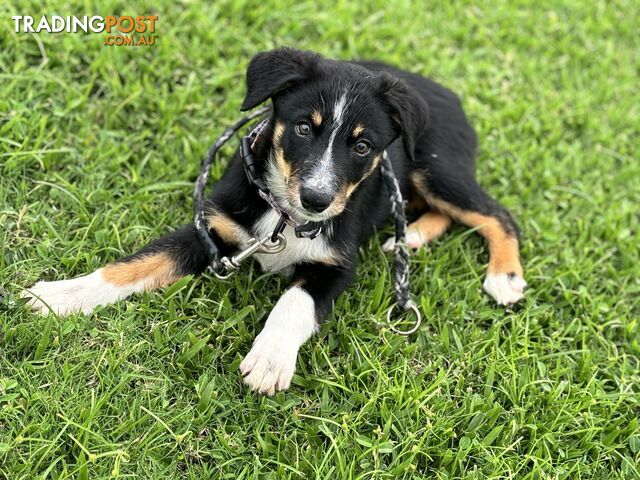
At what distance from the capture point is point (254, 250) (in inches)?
135

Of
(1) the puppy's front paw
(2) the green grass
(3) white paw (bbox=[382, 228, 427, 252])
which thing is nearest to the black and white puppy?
(1) the puppy's front paw

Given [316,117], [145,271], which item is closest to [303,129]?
[316,117]

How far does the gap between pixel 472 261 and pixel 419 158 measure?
0.71m

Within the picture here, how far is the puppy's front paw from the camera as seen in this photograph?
306cm

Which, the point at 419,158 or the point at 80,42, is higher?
the point at 80,42

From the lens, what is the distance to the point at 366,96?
10.7 ft

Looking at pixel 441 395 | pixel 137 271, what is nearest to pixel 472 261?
pixel 441 395

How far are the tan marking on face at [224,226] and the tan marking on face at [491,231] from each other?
1301 millimetres

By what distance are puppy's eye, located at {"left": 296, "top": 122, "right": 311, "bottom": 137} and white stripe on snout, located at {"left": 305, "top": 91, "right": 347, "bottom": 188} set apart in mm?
111

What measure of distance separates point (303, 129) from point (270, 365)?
3.55 feet

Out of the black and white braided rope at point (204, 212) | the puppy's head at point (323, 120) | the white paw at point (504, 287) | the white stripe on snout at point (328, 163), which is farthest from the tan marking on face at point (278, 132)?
the white paw at point (504, 287)

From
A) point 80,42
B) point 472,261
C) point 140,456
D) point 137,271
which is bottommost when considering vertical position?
point 472,261

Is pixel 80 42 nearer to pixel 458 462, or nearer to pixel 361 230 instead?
pixel 361 230

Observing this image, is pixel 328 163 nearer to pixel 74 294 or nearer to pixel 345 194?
pixel 345 194
